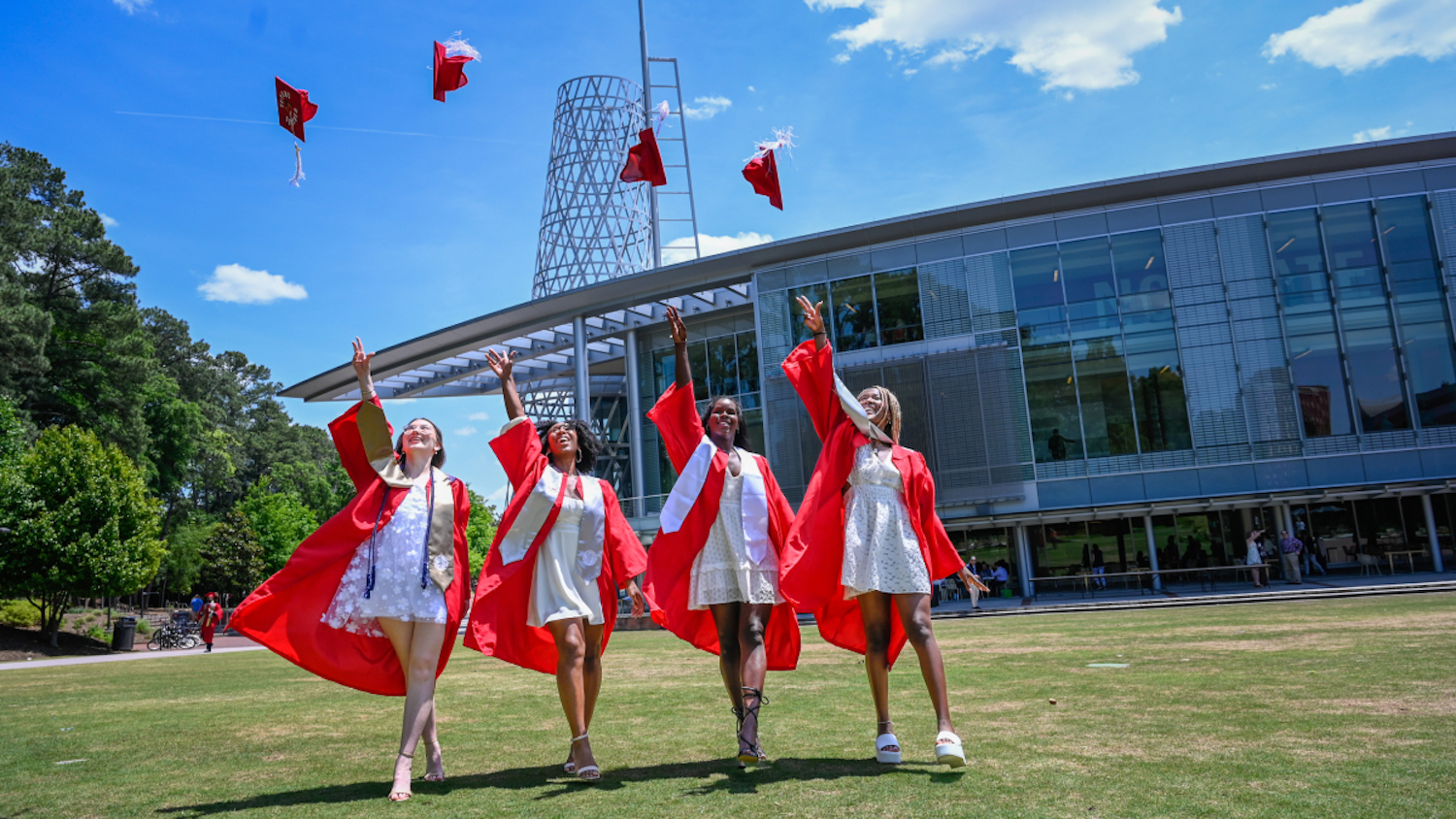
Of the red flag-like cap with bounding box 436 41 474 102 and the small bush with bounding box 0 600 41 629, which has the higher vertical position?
the red flag-like cap with bounding box 436 41 474 102

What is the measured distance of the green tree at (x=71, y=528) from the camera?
72.5ft

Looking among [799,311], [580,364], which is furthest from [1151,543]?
[580,364]

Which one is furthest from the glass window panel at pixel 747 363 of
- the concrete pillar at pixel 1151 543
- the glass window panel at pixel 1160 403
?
the concrete pillar at pixel 1151 543

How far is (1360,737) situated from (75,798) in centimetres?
569

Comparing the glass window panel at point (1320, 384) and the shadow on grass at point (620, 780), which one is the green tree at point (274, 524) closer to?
the glass window panel at point (1320, 384)

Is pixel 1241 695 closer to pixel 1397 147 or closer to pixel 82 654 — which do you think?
pixel 1397 147

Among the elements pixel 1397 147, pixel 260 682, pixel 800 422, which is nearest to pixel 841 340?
pixel 800 422

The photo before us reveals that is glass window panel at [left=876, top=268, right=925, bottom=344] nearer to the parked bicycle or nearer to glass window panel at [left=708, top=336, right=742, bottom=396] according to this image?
glass window panel at [left=708, top=336, right=742, bottom=396]

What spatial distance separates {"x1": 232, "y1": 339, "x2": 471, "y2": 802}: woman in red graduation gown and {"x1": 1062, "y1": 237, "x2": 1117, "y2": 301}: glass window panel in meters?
24.2

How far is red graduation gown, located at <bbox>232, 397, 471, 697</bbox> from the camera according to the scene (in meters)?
4.49

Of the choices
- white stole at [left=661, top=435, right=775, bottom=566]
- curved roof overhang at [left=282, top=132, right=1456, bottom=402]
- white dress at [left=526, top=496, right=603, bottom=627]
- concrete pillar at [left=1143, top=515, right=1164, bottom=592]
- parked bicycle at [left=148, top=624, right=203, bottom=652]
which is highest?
curved roof overhang at [left=282, top=132, right=1456, bottom=402]

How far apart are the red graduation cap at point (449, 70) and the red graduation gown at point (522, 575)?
668 centimetres

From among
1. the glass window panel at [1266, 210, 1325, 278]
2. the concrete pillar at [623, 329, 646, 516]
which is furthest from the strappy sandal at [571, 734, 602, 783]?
the concrete pillar at [623, 329, 646, 516]

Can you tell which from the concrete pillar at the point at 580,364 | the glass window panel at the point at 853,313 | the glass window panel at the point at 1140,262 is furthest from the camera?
the concrete pillar at the point at 580,364
